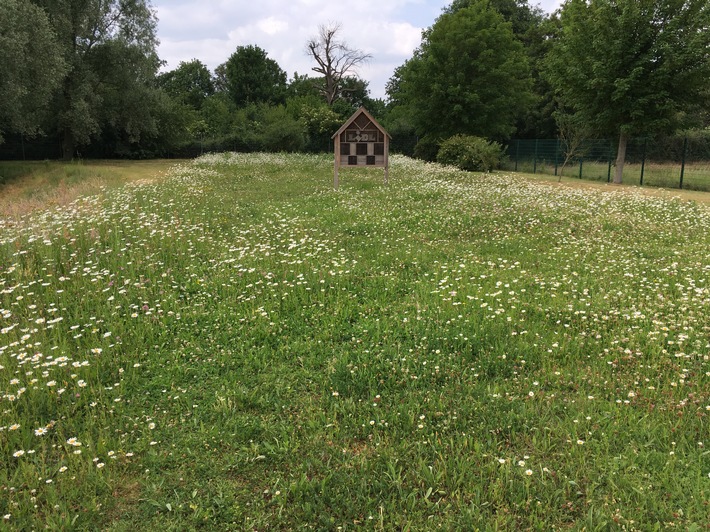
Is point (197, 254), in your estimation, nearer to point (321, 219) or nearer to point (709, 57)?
point (321, 219)

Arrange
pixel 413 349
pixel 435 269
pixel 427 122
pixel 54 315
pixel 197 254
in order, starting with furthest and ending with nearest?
pixel 427 122 < pixel 197 254 < pixel 435 269 < pixel 54 315 < pixel 413 349

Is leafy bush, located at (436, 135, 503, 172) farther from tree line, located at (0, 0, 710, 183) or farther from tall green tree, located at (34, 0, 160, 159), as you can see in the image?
tall green tree, located at (34, 0, 160, 159)

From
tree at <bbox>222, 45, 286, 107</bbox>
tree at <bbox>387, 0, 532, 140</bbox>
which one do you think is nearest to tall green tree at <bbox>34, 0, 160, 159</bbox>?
tree at <bbox>387, 0, 532, 140</bbox>

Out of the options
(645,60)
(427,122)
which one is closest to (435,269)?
(645,60)

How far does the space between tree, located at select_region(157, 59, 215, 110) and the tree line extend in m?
11.9

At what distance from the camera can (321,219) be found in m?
11.6

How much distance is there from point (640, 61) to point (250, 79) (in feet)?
210

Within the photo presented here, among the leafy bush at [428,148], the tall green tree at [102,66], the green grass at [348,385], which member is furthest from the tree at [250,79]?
the green grass at [348,385]

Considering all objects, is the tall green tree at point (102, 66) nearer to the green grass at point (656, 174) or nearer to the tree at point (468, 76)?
the tree at point (468, 76)

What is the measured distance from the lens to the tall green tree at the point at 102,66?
1296 inches

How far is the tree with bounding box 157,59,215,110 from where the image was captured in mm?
76125

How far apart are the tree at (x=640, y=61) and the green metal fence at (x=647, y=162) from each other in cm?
191

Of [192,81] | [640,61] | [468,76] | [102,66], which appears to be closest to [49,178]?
[102,66]

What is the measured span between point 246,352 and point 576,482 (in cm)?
320
